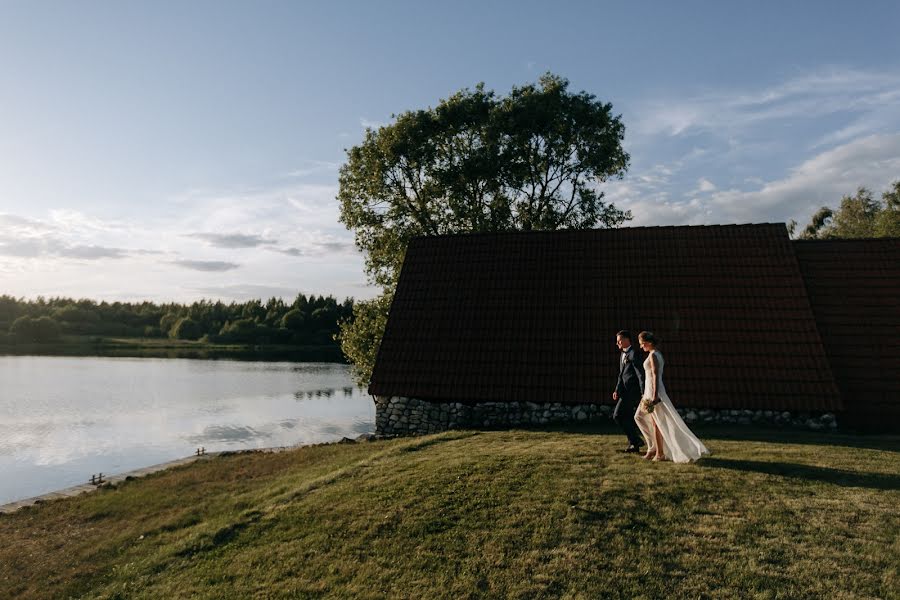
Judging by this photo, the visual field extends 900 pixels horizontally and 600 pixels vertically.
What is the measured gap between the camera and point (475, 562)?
6.94 metres

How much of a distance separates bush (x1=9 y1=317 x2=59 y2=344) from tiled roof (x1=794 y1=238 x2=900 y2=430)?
100758 millimetres

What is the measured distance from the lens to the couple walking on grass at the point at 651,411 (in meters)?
9.74

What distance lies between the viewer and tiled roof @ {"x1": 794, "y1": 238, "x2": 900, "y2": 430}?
15477 mm

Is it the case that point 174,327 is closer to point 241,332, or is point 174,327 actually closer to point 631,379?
point 241,332

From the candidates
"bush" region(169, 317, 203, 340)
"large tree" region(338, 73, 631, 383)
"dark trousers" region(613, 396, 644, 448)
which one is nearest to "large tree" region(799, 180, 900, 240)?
"large tree" region(338, 73, 631, 383)

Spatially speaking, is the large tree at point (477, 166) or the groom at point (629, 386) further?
the large tree at point (477, 166)

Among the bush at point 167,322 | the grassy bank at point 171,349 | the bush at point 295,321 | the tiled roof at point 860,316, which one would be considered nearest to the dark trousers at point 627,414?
the tiled roof at point 860,316

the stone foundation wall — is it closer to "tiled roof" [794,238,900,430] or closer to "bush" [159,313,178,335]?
"tiled roof" [794,238,900,430]

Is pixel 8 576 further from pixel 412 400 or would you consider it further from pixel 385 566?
pixel 412 400

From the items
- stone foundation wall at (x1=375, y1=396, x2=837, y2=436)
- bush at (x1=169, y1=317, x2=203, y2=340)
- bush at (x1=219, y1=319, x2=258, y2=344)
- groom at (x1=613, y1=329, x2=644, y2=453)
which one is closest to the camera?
groom at (x1=613, y1=329, x2=644, y2=453)

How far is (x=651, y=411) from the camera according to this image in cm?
998

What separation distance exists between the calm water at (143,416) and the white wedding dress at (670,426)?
17.0m

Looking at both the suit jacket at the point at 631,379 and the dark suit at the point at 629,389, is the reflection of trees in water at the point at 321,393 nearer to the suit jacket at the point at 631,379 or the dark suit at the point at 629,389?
the dark suit at the point at 629,389

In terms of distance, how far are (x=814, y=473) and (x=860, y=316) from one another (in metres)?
10.4
